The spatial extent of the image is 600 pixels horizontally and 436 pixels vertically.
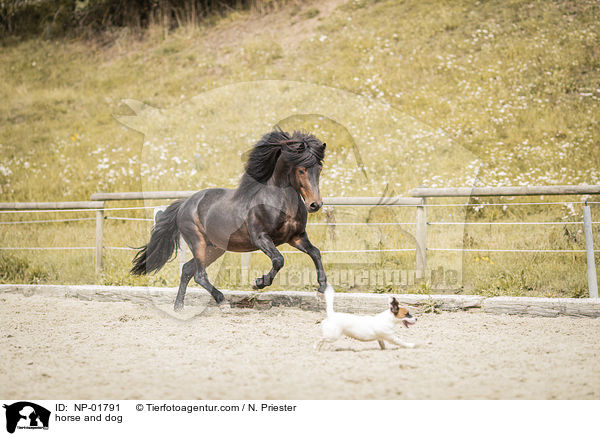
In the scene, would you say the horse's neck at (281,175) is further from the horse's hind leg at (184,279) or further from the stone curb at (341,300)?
the horse's hind leg at (184,279)

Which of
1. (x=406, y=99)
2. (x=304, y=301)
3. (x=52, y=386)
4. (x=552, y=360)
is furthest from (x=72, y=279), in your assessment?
(x=406, y=99)

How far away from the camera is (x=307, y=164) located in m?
4.54

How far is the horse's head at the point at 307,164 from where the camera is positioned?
14.7 ft

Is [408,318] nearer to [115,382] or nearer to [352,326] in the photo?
[352,326]

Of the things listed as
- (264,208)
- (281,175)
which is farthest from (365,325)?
(281,175)

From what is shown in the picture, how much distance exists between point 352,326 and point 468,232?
15.8 feet

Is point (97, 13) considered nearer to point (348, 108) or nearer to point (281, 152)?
point (348, 108)

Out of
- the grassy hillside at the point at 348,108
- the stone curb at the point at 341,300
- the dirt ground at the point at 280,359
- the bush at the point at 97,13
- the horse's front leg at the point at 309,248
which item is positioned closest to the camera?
the dirt ground at the point at 280,359

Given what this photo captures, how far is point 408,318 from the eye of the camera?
3.99 meters

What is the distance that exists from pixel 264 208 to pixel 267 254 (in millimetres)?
415

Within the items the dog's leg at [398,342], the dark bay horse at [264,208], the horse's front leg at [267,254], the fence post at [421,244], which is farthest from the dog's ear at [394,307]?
the fence post at [421,244]

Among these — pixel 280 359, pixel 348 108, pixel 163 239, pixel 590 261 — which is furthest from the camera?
pixel 348 108

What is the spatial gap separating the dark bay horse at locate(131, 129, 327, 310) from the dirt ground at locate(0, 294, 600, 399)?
63 cm

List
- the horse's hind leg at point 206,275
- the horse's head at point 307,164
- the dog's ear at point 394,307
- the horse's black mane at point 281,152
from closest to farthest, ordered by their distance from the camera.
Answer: the dog's ear at point 394,307
the horse's head at point 307,164
the horse's black mane at point 281,152
the horse's hind leg at point 206,275
